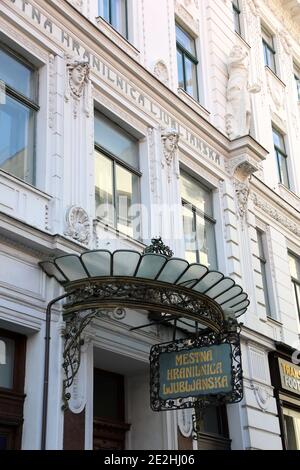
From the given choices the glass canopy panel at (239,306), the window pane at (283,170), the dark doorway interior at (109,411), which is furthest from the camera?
the window pane at (283,170)

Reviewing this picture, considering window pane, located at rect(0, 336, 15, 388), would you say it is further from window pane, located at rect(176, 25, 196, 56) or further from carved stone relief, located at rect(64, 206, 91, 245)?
window pane, located at rect(176, 25, 196, 56)

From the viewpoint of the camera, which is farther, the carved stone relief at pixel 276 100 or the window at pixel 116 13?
the carved stone relief at pixel 276 100

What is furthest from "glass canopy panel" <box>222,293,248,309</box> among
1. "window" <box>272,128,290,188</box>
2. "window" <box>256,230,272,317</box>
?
"window" <box>272,128,290,188</box>

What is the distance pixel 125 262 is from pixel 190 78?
7814mm

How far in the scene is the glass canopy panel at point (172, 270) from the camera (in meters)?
9.62

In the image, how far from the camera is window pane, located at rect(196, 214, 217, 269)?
14380mm

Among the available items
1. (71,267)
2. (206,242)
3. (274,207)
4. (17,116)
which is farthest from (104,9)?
(274,207)

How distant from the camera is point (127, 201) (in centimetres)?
1262

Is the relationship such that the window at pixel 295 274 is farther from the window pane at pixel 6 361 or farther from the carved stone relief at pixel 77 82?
the window pane at pixel 6 361

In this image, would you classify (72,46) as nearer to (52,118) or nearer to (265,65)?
(52,118)

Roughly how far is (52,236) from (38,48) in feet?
10.8

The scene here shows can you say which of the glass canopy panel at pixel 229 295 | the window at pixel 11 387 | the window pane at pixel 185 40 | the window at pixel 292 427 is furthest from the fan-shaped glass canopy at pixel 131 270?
the window pane at pixel 185 40

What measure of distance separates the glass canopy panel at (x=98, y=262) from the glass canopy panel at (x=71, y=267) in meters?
0.13

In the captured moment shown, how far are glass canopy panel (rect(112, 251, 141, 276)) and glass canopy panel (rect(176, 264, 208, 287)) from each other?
2.59ft
